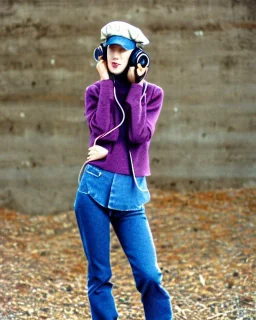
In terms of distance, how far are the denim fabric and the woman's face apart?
52 centimetres

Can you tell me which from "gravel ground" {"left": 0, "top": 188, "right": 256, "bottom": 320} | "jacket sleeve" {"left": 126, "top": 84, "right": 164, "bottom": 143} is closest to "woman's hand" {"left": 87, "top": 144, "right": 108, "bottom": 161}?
"jacket sleeve" {"left": 126, "top": 84, "right": 164, "bottom": 143}

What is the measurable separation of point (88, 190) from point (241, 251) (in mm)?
2984

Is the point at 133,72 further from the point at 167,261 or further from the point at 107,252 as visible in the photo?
the point at 167,261

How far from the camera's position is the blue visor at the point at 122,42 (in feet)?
11.8

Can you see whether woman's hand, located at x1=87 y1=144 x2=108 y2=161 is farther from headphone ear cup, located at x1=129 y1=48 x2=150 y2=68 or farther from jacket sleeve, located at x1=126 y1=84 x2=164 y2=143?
headphone ear cup, located at x1=129 y1=48 x2=150 y2=68

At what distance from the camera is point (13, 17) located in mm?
7227

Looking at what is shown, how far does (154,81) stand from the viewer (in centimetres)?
719

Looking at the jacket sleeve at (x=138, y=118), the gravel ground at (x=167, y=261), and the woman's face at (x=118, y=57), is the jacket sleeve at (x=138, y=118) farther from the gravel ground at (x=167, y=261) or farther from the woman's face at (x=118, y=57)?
the gravel ground at (x=167, y=261)

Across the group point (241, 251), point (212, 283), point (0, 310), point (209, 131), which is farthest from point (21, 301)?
point (209, 131)

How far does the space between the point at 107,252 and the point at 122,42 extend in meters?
1.09

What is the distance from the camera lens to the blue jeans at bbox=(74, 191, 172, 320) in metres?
3.64

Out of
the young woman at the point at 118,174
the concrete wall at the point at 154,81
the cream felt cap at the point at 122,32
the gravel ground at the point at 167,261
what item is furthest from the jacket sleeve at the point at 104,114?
the concrete wall at the point at 154,81

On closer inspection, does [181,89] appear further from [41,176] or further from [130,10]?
[41,176]

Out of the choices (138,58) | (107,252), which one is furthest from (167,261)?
(138,58)
